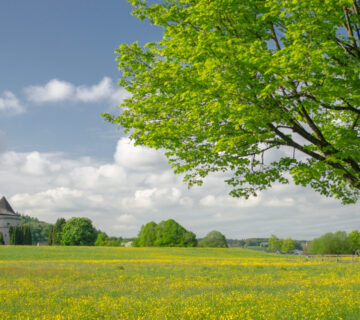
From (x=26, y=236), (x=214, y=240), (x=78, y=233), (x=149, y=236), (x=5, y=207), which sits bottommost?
(x=214, y=240)

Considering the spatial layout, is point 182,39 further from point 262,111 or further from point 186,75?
point 262,111

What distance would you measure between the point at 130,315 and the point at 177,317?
1.76m

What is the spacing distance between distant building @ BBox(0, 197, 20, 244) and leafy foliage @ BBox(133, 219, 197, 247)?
52811 millimetres

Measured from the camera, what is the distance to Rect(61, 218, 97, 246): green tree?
352 feet

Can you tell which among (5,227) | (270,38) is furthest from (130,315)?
(5,227)

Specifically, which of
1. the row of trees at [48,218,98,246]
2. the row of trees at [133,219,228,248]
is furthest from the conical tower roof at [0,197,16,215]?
the row of trees at [133,219,228,248]

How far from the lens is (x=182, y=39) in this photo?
486 inches

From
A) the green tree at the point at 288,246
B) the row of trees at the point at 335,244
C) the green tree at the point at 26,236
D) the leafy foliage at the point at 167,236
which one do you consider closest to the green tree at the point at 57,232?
the green tree at the point at 26,236

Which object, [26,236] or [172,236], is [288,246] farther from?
[26,236]

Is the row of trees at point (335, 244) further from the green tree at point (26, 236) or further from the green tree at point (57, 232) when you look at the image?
the green tree at point (26, 236)

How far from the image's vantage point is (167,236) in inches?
4446

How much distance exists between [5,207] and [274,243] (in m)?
120

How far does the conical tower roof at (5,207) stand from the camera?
13396 cm

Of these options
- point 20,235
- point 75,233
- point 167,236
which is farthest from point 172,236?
point 20,235
